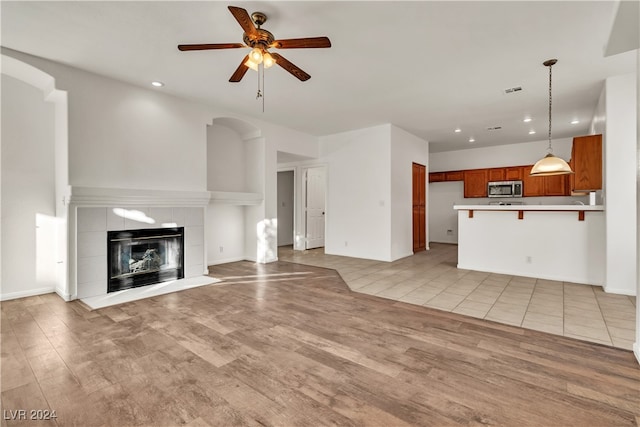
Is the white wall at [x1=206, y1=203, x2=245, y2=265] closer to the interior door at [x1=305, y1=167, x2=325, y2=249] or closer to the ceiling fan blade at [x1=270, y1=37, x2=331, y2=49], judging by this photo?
the interior door at [x1=305, y1=167, x2=325, y2=249]

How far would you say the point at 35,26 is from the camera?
280cm

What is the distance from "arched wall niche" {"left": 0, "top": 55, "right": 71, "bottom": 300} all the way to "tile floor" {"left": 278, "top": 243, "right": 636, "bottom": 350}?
388 centimetres

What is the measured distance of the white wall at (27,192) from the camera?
3.62 m

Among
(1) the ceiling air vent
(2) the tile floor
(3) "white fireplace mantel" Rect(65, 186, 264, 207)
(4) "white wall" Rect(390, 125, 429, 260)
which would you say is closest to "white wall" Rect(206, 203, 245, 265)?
(3) "white fireplace mantel" Rect(65, 186, 264, 207)

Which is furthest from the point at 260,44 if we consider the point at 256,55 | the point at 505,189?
the point at 505,189

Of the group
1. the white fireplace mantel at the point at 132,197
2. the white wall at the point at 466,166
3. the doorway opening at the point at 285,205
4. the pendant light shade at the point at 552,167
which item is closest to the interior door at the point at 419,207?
the white wall at the point at 466,166

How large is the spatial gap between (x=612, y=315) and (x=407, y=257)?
3.72 meters

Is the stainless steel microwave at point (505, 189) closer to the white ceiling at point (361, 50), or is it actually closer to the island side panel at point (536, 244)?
the white ceiling at point (361, 50)

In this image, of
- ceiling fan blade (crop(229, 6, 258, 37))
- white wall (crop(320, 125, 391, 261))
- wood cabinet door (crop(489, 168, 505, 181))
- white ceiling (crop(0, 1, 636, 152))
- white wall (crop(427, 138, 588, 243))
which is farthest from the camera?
wood cabinet door (crop(489, 168, 505, 181))

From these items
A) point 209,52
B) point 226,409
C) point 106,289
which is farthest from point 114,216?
point 226,409

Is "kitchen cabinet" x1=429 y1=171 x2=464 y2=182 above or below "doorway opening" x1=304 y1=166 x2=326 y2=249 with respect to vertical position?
above

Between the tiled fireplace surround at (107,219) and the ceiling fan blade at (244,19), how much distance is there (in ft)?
9.17

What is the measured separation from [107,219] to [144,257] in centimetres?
76

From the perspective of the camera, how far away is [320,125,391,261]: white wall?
6180 mm
